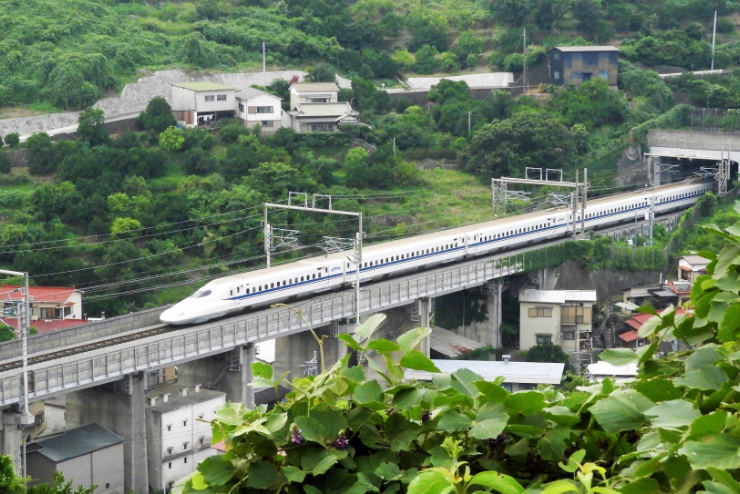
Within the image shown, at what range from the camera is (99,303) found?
107 ft

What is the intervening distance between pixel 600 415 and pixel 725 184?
1626 inches

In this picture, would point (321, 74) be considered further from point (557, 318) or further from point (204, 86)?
point (557, 318)

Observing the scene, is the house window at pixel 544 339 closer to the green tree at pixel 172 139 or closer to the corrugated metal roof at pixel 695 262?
the corrugated metal roof at pixel 695 262

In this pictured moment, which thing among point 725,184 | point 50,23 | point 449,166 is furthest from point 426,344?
point 50,23

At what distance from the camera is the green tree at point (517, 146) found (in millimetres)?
42875

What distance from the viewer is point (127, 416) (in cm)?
2416

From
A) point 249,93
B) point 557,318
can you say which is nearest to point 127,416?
point 557,318

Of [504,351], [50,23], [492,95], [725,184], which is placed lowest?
[504,351]

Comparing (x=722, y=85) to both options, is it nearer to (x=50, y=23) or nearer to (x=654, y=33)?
(x=654, y=33)

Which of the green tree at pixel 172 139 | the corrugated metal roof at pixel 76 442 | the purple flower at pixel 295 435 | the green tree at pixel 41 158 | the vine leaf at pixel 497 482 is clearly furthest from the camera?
the green tree at pixel 172 139

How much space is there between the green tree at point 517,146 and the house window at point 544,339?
10.5 m

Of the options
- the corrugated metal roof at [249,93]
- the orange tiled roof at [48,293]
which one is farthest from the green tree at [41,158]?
the orange tiled roof at [48,293]

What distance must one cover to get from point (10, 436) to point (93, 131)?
20384 mm

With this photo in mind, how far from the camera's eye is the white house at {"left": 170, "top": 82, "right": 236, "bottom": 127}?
44781 mm
